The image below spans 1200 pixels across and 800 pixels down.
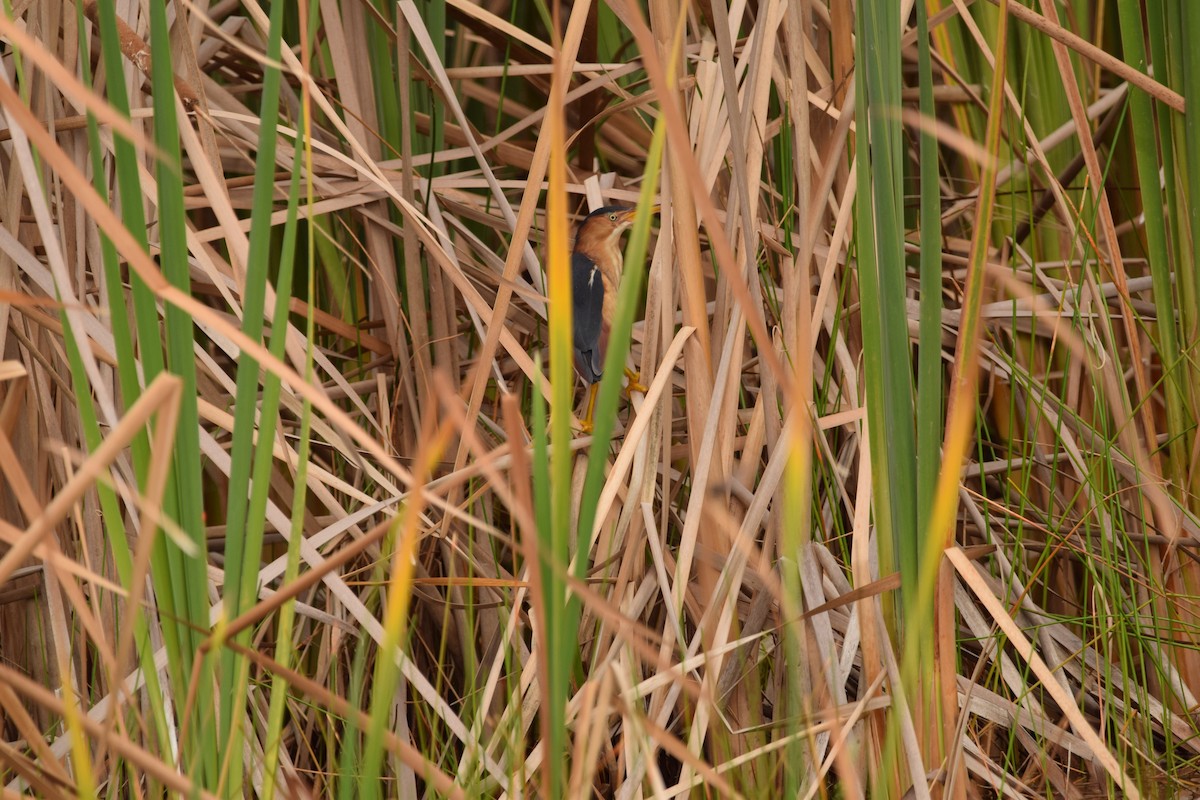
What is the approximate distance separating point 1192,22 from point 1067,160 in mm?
661

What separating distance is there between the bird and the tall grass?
1.22 ft

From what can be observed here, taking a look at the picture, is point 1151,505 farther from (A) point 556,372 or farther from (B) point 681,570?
(A) point 556,372

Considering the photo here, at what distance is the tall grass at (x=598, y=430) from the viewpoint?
2.92ft

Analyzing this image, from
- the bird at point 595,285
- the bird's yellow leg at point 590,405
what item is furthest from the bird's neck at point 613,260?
the bird's yellow leg at point 590,405

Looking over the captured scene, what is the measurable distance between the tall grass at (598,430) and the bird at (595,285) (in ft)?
1.22

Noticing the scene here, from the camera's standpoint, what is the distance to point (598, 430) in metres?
0.80

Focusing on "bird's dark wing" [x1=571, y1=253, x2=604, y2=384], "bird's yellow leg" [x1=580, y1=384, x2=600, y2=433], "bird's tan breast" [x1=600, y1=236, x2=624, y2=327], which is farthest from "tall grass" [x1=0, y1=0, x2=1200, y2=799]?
"bird's tan breast" [x1=600, y1=236, x2=624, y2=327]

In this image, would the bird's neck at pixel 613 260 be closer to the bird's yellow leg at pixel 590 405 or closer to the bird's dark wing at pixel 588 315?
the bird's dark wing at pixel 588 315

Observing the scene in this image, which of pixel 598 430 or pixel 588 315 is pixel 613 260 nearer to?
pixel 588 315

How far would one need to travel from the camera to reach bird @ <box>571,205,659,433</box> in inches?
101

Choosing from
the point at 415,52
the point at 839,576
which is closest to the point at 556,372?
the point at 839,576

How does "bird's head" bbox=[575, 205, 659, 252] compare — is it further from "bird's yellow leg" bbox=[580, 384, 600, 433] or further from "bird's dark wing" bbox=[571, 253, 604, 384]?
"bird's yellow leg" bbox=[580, 384, 600, 433]

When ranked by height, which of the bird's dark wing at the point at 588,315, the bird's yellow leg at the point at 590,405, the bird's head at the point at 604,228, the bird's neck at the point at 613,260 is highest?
the bird's head at the point at 604,228

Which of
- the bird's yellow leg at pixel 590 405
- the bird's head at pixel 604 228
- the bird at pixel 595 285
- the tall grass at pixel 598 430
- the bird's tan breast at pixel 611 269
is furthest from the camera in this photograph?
the bird's tan breast at pixel 611 269
